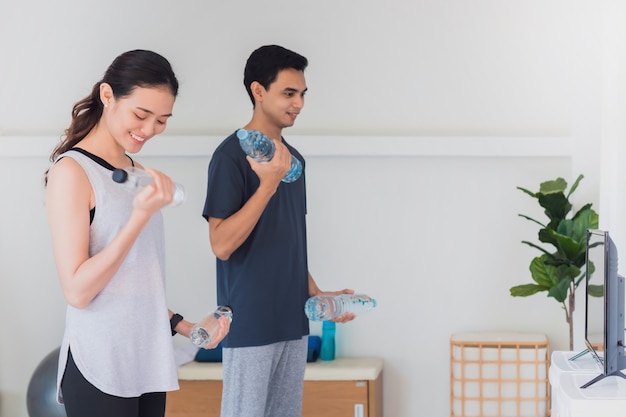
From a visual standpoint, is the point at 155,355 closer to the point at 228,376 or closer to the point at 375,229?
the point at 228,376

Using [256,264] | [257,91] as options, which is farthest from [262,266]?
[257,91]

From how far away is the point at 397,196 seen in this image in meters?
3.94

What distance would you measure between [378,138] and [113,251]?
2376mm

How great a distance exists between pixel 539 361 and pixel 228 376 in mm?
1775

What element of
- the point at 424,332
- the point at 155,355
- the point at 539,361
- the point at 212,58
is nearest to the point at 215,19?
the point at 212,58

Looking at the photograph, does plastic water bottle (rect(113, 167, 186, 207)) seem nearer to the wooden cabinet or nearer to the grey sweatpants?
the grey sweatpants

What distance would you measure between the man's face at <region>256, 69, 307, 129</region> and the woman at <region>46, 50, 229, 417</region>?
61cm

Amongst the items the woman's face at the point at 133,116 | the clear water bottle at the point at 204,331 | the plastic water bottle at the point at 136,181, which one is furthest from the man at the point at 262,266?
the plastic water bottle at the point at 136,181

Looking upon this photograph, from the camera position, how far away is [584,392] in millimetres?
2127

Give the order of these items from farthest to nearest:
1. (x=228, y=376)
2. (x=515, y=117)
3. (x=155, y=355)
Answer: (x=515, y=117) → (x=228, y=376) → (x=155, y=355)

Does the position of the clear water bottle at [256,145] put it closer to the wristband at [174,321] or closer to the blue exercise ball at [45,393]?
the wristband at [174,321]

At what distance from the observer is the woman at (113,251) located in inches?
65.3

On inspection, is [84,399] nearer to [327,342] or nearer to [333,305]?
[333,305]

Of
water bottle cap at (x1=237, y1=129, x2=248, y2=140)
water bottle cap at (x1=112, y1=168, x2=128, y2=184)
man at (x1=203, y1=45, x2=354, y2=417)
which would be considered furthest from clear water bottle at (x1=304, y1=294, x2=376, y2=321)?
water bottle cap at (x1=112, y1=168, x2=128, y2=184)
